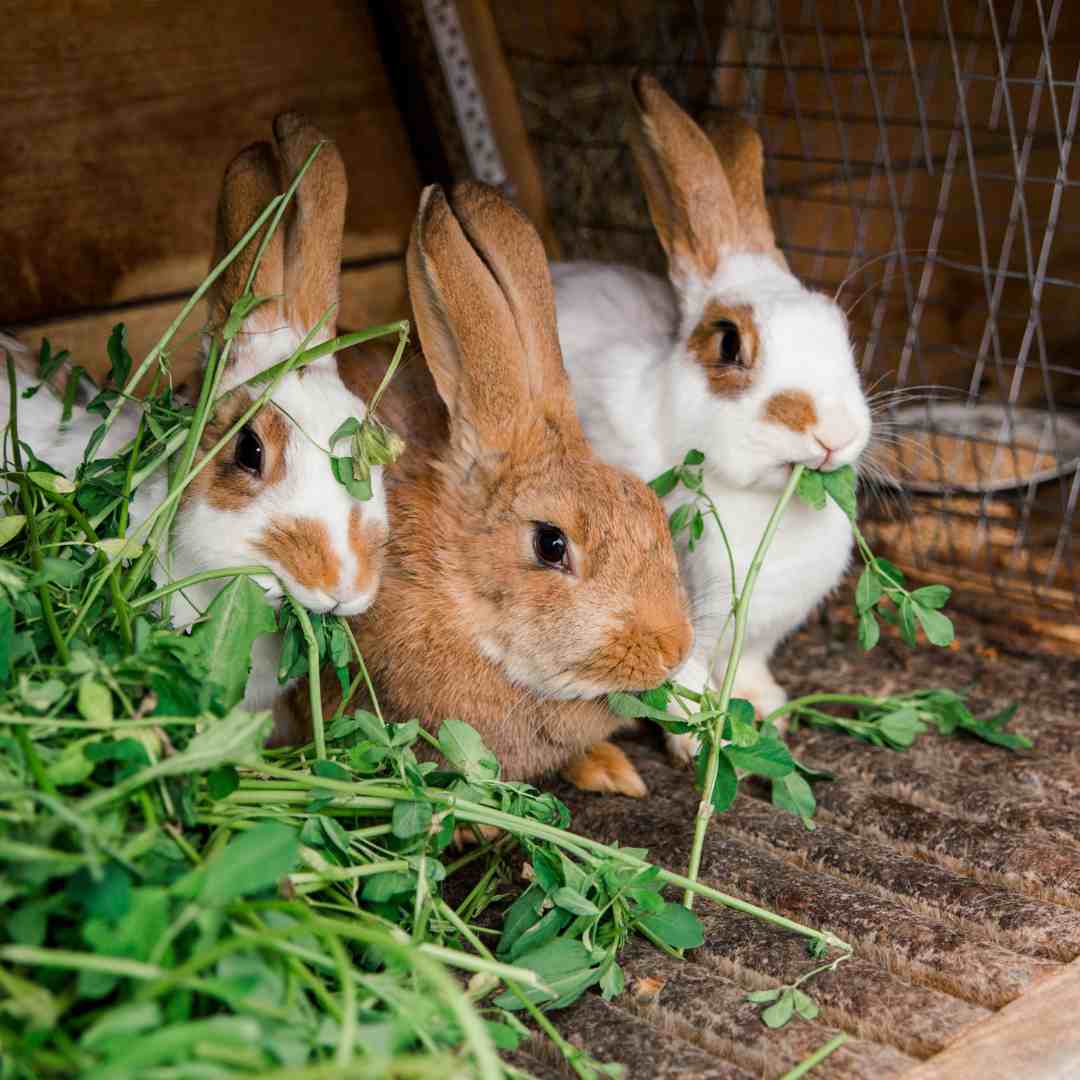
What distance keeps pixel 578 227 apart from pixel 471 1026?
2.25m

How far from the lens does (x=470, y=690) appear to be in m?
1.78

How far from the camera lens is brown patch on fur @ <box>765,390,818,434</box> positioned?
76.1 inches

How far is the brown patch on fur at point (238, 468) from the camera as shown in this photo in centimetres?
168

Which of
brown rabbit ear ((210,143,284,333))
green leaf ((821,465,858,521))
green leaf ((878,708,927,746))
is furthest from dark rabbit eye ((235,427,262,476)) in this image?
green leaf ((878,708,927,746))

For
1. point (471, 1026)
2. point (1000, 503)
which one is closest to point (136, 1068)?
point (471, 1026)

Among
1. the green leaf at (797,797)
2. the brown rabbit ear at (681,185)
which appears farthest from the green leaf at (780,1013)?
the brown rabbit ear at (681,185)

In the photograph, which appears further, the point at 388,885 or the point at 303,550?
the point at 303,550

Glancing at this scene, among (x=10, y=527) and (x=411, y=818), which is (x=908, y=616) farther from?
(x=10, y=527)

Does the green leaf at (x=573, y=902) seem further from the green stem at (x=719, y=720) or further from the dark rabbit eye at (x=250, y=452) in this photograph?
the dark rabbit eye at (x=250, y=452)

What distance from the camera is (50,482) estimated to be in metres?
1.62

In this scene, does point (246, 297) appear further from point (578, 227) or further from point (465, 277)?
point (578, 227)

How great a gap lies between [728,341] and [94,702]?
1183mm

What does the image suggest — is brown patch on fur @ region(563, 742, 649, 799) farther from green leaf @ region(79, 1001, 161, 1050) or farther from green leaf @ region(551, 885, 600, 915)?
green leaf @ region(79, 1001, 161, 1050)

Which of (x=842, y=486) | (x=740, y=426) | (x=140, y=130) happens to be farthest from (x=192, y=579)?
→ (x=140, y=130)
